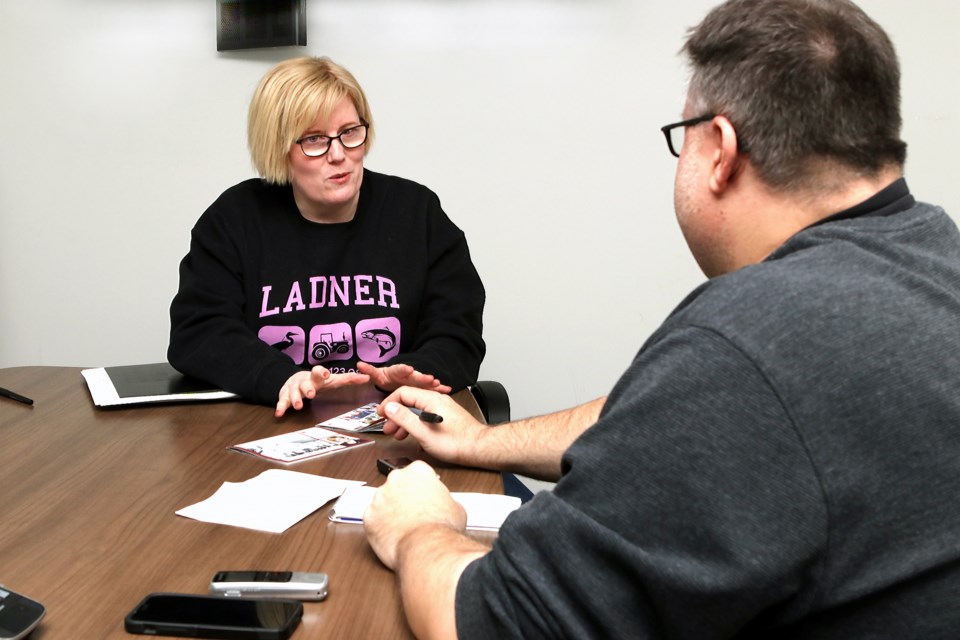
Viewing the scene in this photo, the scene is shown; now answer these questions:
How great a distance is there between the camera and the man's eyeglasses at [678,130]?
100 centimetres

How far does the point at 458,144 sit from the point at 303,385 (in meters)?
1.48

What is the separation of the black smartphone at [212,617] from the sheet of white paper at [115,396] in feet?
2.88

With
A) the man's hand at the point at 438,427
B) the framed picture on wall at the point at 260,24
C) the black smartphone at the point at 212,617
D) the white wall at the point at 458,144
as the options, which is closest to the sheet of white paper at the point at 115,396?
the man's hand at the point at 438,427

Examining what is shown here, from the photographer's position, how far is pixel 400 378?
5.95 ft

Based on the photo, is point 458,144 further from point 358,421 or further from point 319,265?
point 358,421

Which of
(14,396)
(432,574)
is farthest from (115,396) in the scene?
(432,574)

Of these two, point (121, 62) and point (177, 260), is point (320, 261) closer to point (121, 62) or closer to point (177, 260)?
point (177, 260)

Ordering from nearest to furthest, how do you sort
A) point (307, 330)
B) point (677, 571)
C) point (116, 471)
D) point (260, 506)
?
1. point (677, 571)
2. point (260, 506)
3. point (116, 471)
4. point (307, 330)

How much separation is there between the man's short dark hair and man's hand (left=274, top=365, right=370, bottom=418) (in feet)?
3.39

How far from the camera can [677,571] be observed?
72 cm

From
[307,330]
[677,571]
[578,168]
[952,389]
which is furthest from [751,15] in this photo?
[578,168]

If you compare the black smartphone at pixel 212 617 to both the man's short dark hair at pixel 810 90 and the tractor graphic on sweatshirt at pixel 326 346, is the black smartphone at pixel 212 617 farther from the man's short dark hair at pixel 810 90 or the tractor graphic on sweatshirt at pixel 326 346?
the tractor graphic on sweatshirt at pixel 326 346

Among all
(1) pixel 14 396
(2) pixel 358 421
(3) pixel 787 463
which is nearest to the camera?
(3) pixel 787 463

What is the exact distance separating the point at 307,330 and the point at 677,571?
4.93 ft
